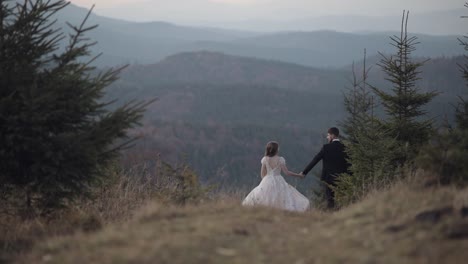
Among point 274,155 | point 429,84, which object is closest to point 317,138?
point 429,84

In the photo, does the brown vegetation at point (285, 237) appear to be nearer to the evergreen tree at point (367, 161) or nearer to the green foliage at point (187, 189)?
the green foliage at point (187, 189)

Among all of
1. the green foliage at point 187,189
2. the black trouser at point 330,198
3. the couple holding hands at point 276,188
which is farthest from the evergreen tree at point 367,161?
the green foliage at point 187,189

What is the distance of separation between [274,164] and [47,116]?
16.7ft

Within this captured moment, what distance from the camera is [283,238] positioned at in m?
4.78

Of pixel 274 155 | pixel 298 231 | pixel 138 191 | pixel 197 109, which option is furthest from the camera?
pixel 197 109

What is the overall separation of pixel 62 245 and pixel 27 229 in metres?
2.25

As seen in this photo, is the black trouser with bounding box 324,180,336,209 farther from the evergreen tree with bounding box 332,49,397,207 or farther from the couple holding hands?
the evergreen tree with bounding box 332,49,397,207

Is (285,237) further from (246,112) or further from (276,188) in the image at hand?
(246,112)

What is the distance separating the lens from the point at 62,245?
4531 millimetres

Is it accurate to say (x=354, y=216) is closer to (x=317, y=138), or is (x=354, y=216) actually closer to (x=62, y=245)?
(x=62, y=245)

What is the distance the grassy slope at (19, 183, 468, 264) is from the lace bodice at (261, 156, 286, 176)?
5.03 m

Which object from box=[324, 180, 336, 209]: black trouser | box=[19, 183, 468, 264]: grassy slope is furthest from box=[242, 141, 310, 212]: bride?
box=[19, 183, 468, 264]: grassy slope

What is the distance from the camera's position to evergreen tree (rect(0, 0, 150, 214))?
6656 mm

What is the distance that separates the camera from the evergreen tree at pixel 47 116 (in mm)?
6656
